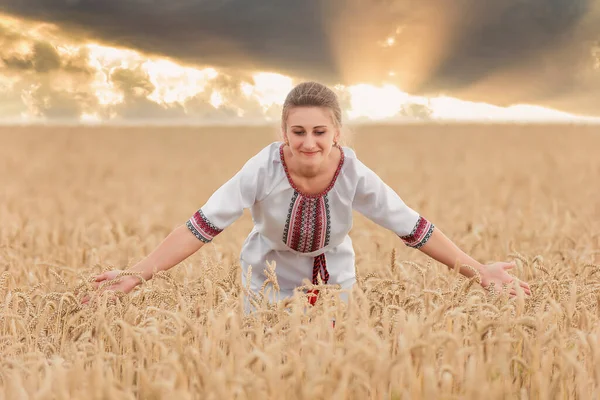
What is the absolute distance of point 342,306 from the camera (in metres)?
2.60

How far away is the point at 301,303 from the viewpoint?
8.50 feet

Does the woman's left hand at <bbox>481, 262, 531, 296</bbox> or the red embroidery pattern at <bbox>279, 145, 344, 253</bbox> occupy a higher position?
the red embroidery pattern at <bbox>279, 145, 344, 253</bbox>

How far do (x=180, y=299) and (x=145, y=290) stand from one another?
0.39m

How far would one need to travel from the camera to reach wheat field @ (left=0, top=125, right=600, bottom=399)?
214cm

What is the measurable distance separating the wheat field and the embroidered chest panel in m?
0.34

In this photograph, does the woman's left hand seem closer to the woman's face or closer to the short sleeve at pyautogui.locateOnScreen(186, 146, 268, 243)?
the woman's face

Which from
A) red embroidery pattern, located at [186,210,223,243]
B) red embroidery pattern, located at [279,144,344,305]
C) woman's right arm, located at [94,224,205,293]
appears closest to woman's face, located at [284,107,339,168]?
red embroidery pattern, located at [279,144,344,305]

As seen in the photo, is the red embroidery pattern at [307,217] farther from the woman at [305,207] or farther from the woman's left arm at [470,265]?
the woman's left arm at [470,265]

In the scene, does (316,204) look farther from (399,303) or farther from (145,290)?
(145,290)

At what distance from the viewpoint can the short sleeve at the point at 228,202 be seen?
327 cm

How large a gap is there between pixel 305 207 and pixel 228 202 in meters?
0.37

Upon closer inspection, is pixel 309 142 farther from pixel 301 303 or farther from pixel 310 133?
pixel 301 303

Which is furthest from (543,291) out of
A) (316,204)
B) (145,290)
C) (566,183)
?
A: (566,183)

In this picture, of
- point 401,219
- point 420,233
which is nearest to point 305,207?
point 401,219
